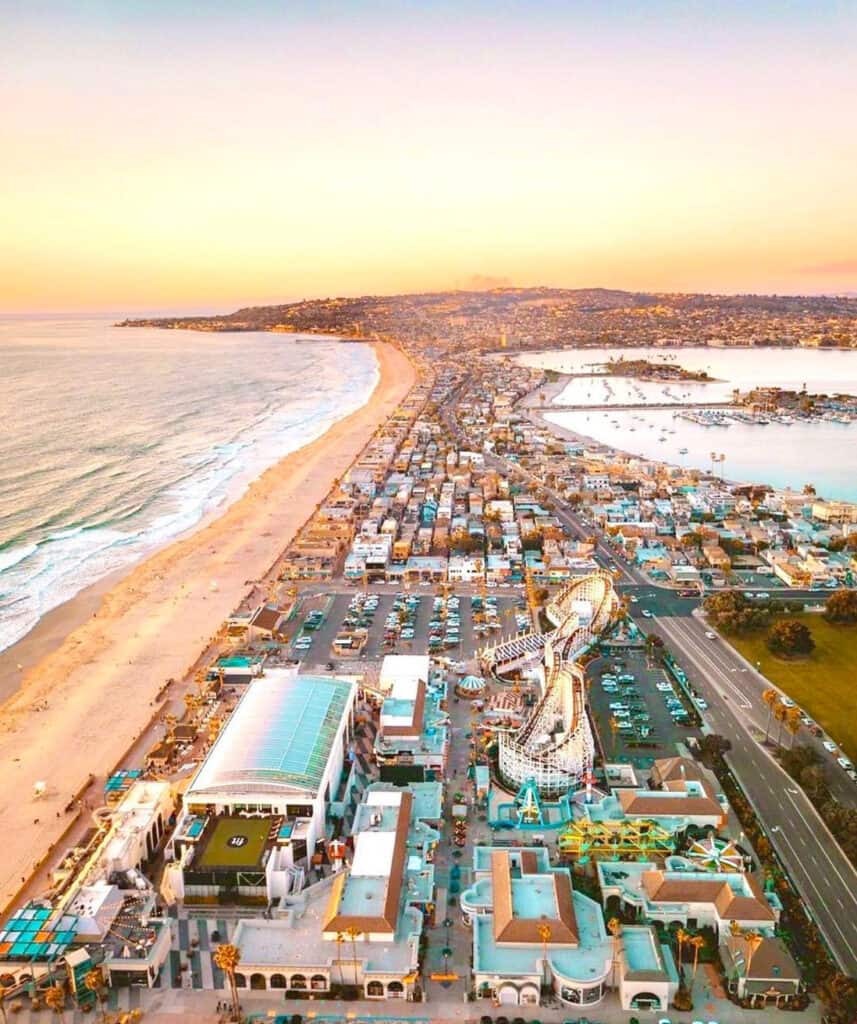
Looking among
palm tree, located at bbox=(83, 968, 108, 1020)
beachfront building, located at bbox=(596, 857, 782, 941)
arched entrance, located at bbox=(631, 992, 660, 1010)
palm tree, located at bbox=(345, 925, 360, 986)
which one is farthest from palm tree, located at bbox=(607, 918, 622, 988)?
palm tree, located at bbox=(83, 968, 108, 1020)

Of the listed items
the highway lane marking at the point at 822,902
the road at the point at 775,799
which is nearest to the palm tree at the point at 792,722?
the road at the point at 775,799

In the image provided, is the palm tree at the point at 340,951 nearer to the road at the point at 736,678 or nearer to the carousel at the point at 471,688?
the carousel at the point at 471,688

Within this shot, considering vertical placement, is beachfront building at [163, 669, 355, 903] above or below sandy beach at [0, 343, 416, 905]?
above

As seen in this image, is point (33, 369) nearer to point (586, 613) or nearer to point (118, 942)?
point (586, 613)

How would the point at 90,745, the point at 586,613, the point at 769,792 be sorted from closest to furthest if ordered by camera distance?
the point at 769,792, the point at 90,745, the point at 586,613

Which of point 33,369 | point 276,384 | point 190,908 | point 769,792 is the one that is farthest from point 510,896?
point 33,369

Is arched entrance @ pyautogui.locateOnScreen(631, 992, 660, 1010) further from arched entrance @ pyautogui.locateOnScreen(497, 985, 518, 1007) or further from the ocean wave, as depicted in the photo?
the ocean wave
